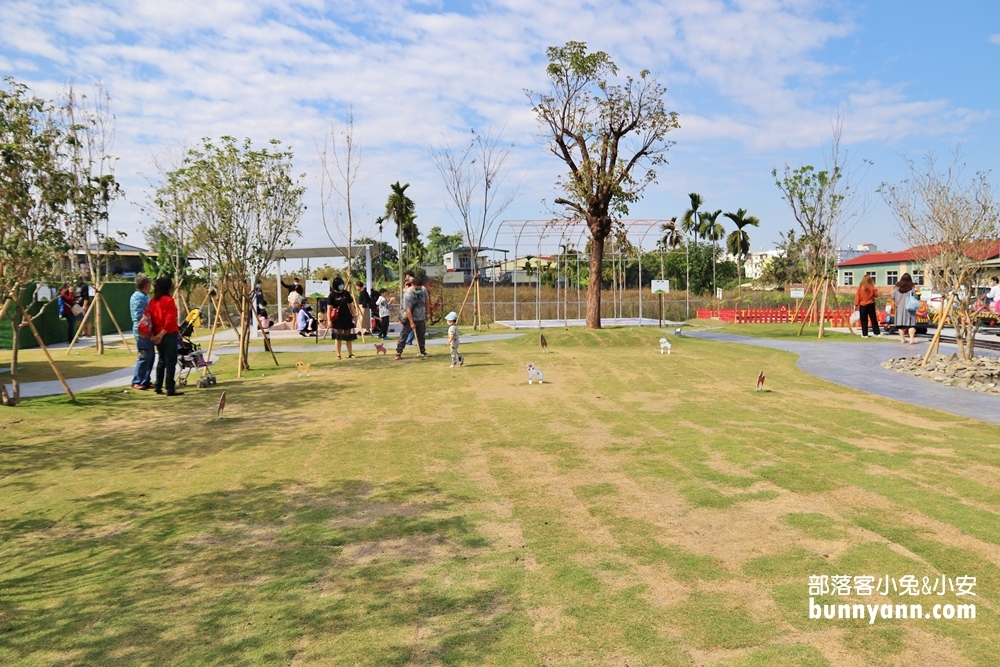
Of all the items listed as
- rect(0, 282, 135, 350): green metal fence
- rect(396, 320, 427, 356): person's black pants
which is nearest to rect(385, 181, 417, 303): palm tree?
rect(0, 282, 135, 350): green metal fence

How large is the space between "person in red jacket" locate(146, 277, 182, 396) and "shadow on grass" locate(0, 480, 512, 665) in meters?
5.62

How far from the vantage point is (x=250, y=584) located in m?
3.94

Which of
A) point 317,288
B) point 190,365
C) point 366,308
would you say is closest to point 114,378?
point 190,365

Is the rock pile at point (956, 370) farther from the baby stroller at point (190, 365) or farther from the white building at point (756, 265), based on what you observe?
the white building at point (756, 265)

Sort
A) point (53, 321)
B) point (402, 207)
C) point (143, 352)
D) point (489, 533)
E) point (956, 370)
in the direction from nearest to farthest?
point (489, 533)
point (143, 352)
point (956, 370)
point (53, 321)
point (402, 207)

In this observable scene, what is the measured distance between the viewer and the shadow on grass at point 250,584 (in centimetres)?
326

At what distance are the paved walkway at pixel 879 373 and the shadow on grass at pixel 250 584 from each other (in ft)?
23.7

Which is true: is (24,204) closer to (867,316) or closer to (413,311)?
(413,311)

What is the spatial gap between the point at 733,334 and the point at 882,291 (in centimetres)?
3181

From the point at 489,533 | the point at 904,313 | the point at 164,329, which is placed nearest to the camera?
the point at 489,533

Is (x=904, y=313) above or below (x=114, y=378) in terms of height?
above

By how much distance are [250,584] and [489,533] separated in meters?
1.52

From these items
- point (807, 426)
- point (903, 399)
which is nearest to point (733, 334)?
point (903, 399)

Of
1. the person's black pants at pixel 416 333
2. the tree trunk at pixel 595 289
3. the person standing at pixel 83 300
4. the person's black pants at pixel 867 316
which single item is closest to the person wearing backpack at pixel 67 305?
the person standing at pixel 83 300
